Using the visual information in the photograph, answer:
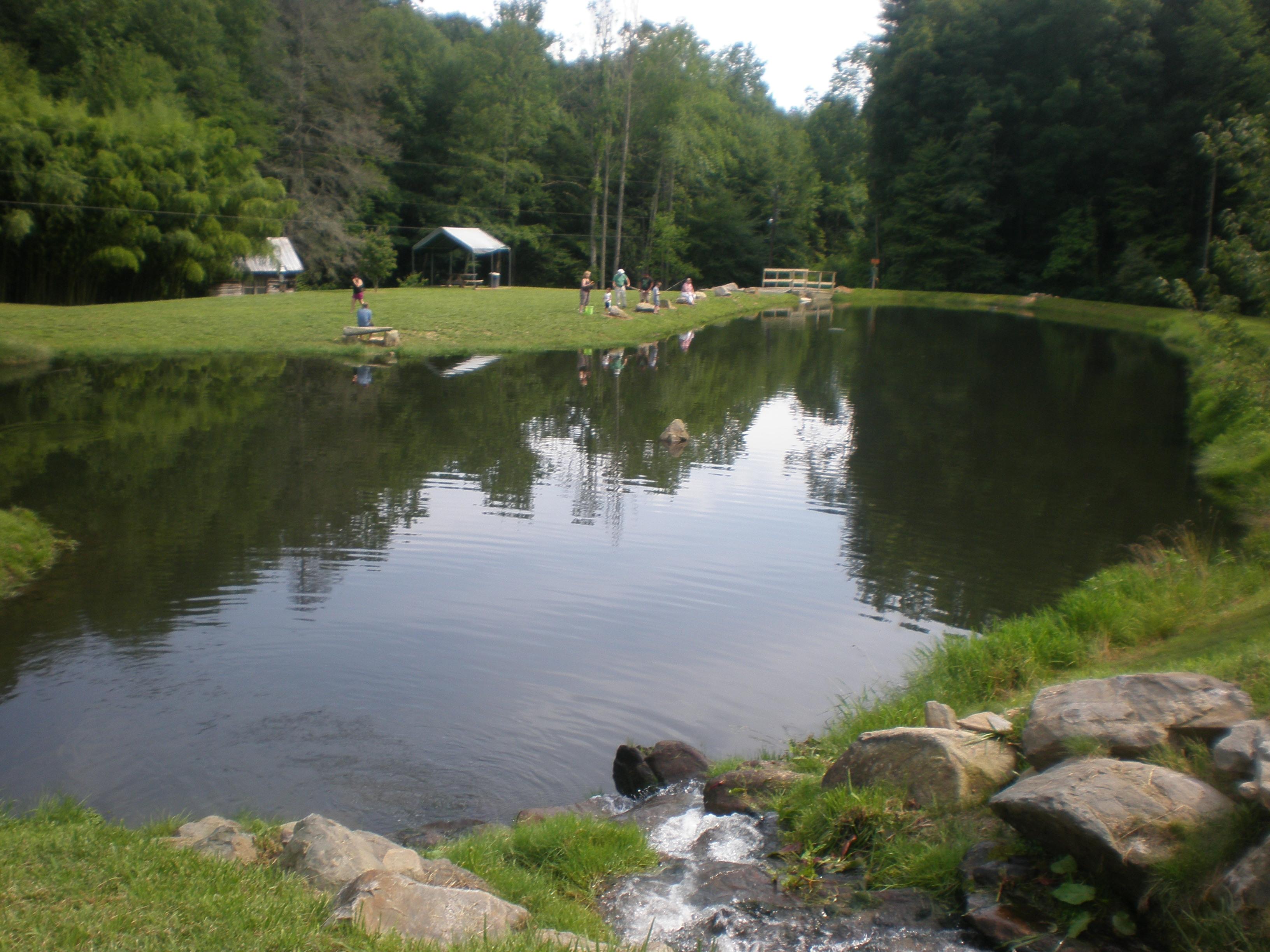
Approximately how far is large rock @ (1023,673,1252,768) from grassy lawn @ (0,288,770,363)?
27.9 m

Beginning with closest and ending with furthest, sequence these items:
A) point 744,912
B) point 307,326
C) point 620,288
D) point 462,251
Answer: point 744,912 → point 307,326 → point 620,288 → point 462,251

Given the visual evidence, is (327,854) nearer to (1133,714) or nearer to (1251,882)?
(1251,882)

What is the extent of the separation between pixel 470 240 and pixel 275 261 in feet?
47.2

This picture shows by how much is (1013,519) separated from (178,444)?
1396 cm

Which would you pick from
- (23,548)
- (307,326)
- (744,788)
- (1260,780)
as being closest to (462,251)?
(307,326)

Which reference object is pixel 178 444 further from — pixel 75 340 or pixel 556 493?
pixel 75 340

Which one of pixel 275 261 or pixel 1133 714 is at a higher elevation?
pixel 275 261

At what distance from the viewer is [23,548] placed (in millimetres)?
11695

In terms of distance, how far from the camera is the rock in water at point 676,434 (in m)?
20.8

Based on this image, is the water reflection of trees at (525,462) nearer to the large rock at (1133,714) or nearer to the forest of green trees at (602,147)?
the large rock at (1133,714)

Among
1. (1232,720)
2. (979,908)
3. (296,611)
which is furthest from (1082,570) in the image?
(296,611)

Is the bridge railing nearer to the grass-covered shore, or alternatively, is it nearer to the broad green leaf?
the grass-covered shore

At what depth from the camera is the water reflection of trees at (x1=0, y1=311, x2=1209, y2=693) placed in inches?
477

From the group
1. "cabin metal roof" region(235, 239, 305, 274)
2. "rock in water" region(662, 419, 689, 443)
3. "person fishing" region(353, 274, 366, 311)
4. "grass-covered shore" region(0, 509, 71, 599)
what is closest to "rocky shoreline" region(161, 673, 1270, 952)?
"grass-covered shore" region(0, 509, 71, 599)
